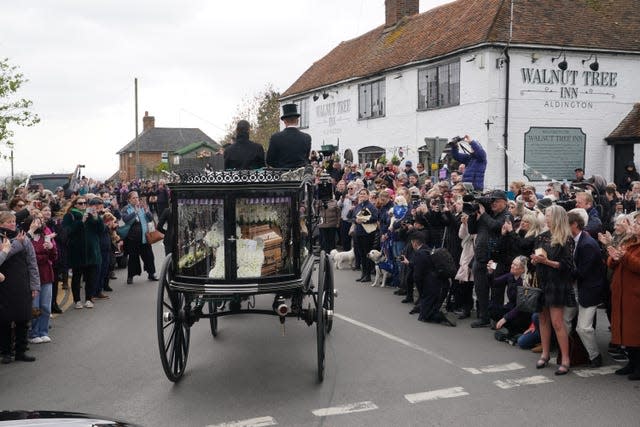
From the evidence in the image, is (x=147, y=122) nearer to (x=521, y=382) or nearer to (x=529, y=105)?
(x=529, y=105)

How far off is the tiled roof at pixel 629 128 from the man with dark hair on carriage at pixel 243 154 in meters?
19.7

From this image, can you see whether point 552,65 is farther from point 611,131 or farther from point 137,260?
point 137,260

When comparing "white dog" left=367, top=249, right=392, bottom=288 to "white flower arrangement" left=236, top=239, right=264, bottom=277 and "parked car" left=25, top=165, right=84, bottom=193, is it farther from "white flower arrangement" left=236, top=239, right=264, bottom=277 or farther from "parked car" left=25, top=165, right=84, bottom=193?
"parked car" left=25, top=165, right=84, bottom=193

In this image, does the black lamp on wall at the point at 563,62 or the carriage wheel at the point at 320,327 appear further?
the black lamp on wall at the point at 563,62

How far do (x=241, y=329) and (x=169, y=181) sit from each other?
3.53 meters

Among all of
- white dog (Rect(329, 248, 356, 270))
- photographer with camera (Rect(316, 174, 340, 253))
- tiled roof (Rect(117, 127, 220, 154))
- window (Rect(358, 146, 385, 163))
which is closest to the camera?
white dog (Rect(329, 248, 356, 270))

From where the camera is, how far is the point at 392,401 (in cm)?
645

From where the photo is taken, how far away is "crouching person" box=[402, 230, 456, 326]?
10.0m

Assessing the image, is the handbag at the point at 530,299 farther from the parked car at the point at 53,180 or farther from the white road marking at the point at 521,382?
the parked car at the point at 53,180

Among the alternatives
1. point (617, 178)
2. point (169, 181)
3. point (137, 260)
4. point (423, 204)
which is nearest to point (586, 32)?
point (617, 178)

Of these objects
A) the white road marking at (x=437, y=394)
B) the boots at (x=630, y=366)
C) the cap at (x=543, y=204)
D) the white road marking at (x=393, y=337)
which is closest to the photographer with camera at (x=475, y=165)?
the cap at (x=543, y=204)

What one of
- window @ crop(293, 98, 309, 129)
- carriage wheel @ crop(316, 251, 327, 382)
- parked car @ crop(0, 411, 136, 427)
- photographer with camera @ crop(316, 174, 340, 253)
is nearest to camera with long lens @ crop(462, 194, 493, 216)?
carriage wheel @ crop(316, 251, 327, 382)

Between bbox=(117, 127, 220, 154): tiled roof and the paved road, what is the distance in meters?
77.0

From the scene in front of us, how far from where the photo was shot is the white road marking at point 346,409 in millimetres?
6133
